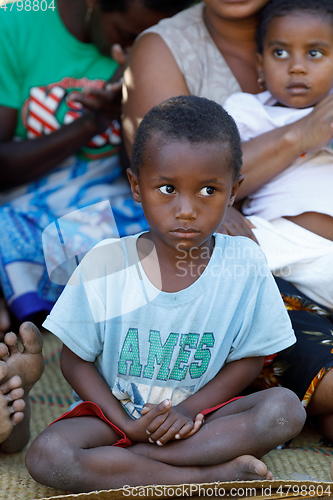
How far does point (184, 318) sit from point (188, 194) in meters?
0.29

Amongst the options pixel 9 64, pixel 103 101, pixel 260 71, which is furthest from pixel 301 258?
pixel 9 64

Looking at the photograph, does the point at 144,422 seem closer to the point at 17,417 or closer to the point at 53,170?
the point at 17,417

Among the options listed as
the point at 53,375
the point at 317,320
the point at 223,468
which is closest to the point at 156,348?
the point at 223,468

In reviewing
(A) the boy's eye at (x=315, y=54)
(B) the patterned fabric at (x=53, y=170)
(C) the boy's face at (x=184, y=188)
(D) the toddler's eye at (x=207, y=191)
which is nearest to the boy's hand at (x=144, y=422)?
(C) the boy's face at (x=184, y=188)

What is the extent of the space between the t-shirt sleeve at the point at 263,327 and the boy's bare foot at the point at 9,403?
522mm

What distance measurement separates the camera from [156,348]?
128cm

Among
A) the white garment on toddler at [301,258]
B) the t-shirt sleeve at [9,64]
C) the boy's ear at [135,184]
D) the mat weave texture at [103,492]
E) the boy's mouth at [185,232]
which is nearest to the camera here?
the mat weave texture at [103,492]

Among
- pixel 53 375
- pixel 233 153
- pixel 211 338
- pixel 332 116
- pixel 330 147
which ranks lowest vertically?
pixel 53 375

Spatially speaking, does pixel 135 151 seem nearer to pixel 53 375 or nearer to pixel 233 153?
pixel 233 153

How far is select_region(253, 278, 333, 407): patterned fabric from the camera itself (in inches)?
55.1

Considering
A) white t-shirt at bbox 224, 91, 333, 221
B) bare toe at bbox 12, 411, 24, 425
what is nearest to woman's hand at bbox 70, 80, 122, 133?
white t-shirt at bbox 224, 91, 333, 221

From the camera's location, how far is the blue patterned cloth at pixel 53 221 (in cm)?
177

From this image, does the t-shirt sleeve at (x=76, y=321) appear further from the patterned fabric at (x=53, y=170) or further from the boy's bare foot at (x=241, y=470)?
Result: the patterned fabric at (x=53, y=170)

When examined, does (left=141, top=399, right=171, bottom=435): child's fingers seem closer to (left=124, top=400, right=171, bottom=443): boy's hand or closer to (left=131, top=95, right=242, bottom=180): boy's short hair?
(left=124, top=400, right=171, bottom=443): boy's hand
